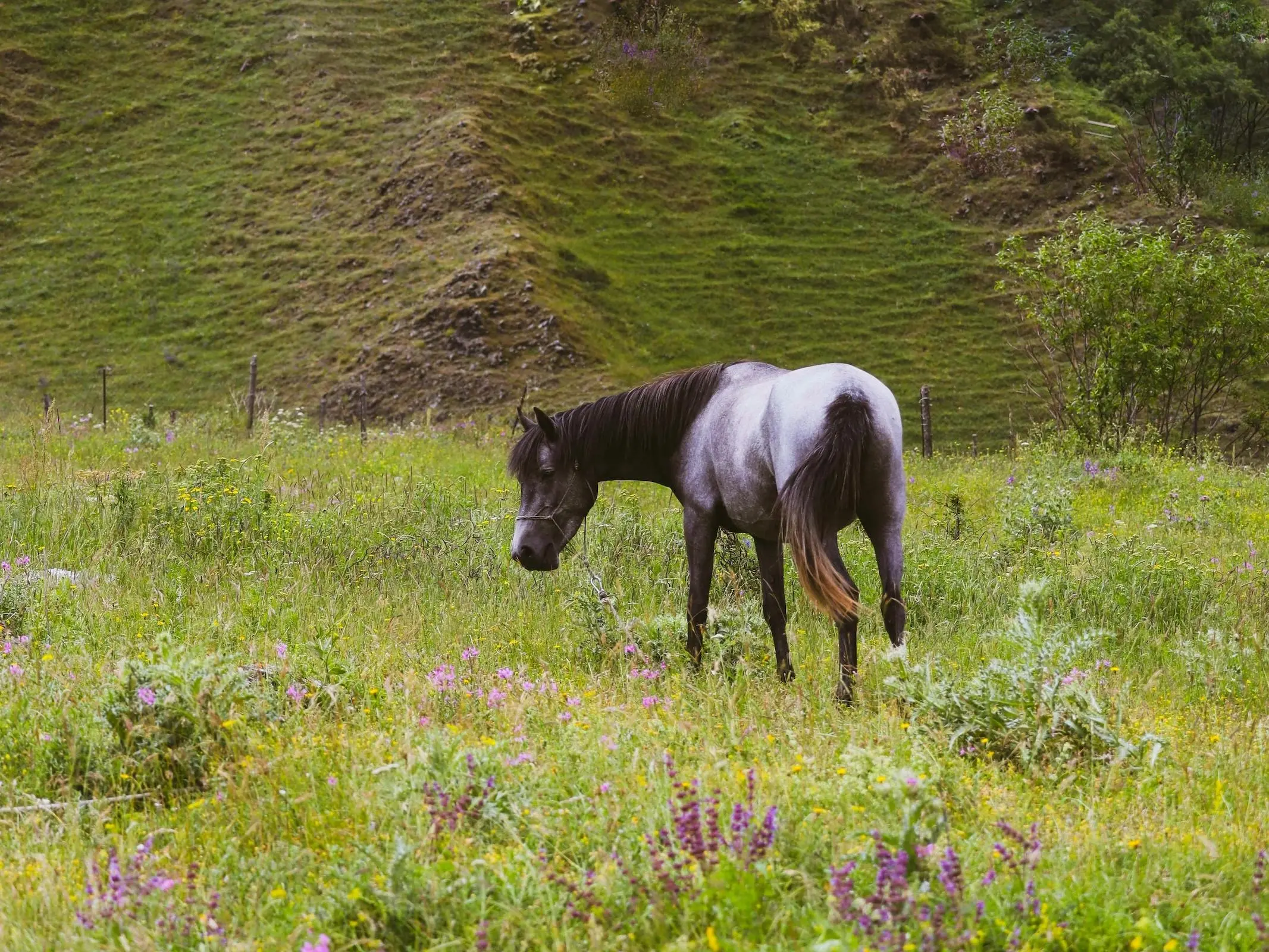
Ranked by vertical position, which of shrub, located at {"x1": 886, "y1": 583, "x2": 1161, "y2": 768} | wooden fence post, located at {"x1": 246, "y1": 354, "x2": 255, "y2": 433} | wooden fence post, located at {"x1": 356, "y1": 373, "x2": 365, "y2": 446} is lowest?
wooden fence post, located at {"x1": 356, "y1": 373, "x2": 365, "y2": 446}

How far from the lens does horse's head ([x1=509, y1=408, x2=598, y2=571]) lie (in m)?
6.94

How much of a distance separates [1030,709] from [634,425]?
10.5 ft

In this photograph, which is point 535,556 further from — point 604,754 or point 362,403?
point 362,403

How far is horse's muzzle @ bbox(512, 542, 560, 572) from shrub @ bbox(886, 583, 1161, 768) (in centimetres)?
272

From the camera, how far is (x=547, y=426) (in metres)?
6.84

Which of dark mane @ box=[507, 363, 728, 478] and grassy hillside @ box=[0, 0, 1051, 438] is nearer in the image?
dark mane @ box=[507, 363, 728, 478]

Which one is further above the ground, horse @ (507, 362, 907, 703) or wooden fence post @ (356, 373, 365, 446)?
horse @ (507, 362, 907, 703)

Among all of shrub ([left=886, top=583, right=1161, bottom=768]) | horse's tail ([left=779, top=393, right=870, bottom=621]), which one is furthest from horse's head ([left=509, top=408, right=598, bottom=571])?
shrub ([left=886, top=583, right=1161, bottom=768])

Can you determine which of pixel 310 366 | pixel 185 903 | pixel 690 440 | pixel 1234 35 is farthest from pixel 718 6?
pixel 185 903

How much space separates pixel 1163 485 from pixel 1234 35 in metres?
47.8

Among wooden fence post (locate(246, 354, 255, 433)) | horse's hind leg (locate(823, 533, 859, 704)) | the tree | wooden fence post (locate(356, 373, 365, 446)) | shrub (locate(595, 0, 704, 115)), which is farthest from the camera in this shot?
shrub (locate(595, 0, 704, 115))

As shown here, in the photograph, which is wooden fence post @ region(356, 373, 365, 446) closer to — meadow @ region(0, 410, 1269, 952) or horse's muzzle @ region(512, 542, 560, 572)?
meadow @ region(0, 410, 1269, 952)

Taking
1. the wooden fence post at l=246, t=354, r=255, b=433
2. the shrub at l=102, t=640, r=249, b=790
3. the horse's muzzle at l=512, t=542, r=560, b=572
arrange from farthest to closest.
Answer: the wooden fence post at l=246, t=354, r=255, b=433 < the horse's muzzle at l=512, t=542, r=560, b=572 < the shrub at l=102, t=640, r=249, b=790

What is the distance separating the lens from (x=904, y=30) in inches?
1991
